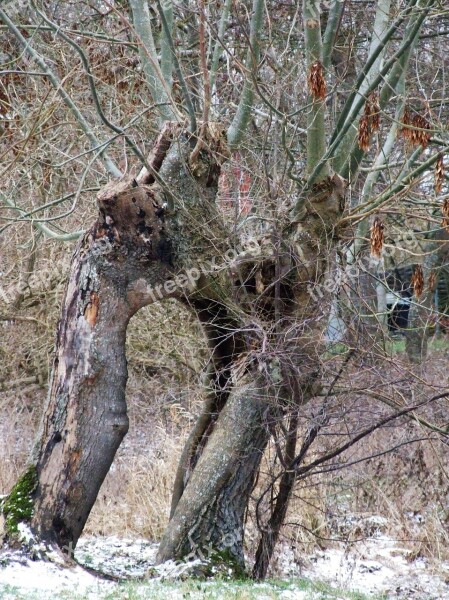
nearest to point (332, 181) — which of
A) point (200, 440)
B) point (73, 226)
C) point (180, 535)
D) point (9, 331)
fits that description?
point (200, 440)

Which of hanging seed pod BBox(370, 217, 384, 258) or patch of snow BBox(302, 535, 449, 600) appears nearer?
hanging seed pod BBox(370, 217, 384, 258)

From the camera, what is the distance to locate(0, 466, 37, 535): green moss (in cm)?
528

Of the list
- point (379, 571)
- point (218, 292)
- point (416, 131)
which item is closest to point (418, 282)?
point (416, 131)

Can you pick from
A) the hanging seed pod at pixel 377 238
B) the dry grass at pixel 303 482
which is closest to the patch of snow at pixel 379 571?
the dry grass at pixel 303 482

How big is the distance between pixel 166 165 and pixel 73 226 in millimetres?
4422

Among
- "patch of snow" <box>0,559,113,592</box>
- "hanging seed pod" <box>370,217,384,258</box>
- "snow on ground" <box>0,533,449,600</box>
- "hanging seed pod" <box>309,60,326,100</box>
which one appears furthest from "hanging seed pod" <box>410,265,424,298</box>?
"patch of snow" <box>0,559,113,592</box>

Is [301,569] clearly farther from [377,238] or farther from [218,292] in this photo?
[377,238]

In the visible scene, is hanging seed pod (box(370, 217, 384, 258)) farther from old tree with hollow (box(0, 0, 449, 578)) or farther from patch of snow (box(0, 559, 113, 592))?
patch of snow (box(0, 559, 113, 592))

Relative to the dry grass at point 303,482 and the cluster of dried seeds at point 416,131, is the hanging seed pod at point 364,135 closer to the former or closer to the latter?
the cluster of dried seeds at point 416,131

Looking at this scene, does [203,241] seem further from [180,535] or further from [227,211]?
[180,535]

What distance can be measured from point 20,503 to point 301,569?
2.75m

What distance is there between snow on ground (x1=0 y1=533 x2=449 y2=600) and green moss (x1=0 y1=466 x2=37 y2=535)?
239mm

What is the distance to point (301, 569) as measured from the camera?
22.2 ft

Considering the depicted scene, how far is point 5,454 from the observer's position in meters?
9.73
